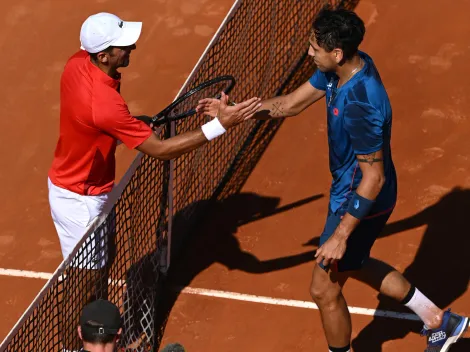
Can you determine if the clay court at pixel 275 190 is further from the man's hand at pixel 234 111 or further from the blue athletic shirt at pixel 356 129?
the man's hand at pixel 234 111

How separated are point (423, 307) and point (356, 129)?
1638 millimetres

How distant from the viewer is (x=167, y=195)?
8.55 meters

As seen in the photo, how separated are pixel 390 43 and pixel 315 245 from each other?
3.04m

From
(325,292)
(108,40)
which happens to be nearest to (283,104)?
(108,40)

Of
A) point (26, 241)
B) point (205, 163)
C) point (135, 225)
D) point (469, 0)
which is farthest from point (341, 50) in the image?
point (469, 0)

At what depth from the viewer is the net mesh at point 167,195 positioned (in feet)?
24.0

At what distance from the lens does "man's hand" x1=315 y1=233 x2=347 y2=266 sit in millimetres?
6902

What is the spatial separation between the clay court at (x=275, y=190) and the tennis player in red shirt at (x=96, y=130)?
52.5 inches

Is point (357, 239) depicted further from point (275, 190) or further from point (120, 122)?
point (275, 190)

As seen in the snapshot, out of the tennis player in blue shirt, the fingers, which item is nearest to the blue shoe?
the tennis player in blue shirt

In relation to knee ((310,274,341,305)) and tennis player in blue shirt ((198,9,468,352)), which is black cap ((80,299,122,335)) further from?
knee ((310,274,341,305))

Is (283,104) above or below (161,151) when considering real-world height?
above

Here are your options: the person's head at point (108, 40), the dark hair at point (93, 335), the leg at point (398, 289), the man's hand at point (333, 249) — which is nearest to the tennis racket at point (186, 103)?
the person's head at point (108, 40)

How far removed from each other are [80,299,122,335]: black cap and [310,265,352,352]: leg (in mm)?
1959
